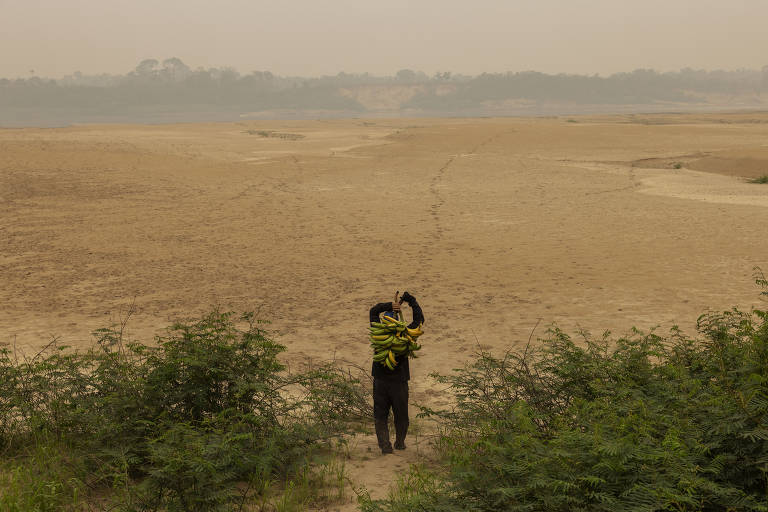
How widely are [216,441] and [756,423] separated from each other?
4027mm

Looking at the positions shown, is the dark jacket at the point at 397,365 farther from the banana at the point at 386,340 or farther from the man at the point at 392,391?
the banana at the point at 386,340

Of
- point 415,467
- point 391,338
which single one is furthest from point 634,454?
point 391,338

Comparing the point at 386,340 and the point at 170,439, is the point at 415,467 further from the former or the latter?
the point at 170,439

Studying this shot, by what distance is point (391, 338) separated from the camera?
6004mm

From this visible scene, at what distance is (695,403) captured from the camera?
495 cm

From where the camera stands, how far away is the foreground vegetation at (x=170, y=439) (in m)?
4.85

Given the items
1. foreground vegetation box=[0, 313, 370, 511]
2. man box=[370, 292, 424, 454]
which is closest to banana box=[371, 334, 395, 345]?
man box=[370, 292, 424, 454]

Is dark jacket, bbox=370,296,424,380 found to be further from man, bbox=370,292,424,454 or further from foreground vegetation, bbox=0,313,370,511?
foreground vegetation, bbox=0,313,370,511

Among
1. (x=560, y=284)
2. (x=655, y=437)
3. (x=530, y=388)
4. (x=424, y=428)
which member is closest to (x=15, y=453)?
(x=424, y=428)

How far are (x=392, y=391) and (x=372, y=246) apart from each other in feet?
31.2

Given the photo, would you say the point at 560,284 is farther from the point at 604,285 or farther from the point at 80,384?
the point at 80,384

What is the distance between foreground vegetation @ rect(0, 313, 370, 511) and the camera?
4.85m

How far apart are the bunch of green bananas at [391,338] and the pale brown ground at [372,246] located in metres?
1.01

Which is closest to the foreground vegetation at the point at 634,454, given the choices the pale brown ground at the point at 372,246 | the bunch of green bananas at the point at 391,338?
the bunch of green bananas at the point at 391,338
